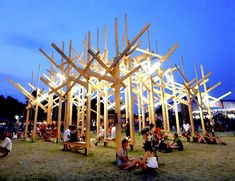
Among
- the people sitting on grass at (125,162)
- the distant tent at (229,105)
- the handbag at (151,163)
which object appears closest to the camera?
the handbag at (151,163)

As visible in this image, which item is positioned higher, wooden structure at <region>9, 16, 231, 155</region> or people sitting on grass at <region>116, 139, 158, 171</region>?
wooden structure at <region>9, 16, 231, 155</region>

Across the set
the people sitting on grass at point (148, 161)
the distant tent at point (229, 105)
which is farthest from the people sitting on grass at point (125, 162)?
the distant tent at point (229, 105)

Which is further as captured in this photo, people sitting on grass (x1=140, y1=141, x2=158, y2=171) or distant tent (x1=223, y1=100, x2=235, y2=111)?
distant tent (x1=223, y1=100, x2=235, y2=111)

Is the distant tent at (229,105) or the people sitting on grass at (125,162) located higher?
the distant tent at (229,105)

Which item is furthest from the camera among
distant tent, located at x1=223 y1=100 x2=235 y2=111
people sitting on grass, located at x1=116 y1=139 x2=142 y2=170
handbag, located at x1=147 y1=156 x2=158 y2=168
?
distant tent, located at x1=223 y1=100 x2=235 y2=111

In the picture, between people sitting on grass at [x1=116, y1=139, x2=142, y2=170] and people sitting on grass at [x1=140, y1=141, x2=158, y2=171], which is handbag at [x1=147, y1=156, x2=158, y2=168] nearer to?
people sitting on grass at [x1=140, y1=141, x2=158, y2=171]

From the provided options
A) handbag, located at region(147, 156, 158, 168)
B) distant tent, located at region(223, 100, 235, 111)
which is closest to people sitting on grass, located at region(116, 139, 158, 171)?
handbag, located at region(147, 156, 158, 168)

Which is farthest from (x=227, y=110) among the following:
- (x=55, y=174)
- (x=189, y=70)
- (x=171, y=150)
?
(x=189, y=70)

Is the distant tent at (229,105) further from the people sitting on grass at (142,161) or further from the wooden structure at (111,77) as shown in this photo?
the people sitting on grass at (142,161)

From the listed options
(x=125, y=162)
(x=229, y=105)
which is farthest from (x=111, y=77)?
(x=229, y=105)

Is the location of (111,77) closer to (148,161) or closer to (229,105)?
(148,161)

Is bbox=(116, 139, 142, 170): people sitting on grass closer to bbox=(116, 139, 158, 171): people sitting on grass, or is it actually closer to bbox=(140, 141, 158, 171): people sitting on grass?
bbox=(116, 139, 158, 171): people sitting on grass

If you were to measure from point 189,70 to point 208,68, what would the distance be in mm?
15311

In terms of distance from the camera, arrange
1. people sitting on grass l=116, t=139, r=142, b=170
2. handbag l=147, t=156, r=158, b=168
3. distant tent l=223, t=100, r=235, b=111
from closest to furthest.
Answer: handbag l=147, t=156, r=158, b=168 < people sitting on grass l=116, t=139, r=142, b=170 < distant tent l=223, t=100, r=235, b=111
